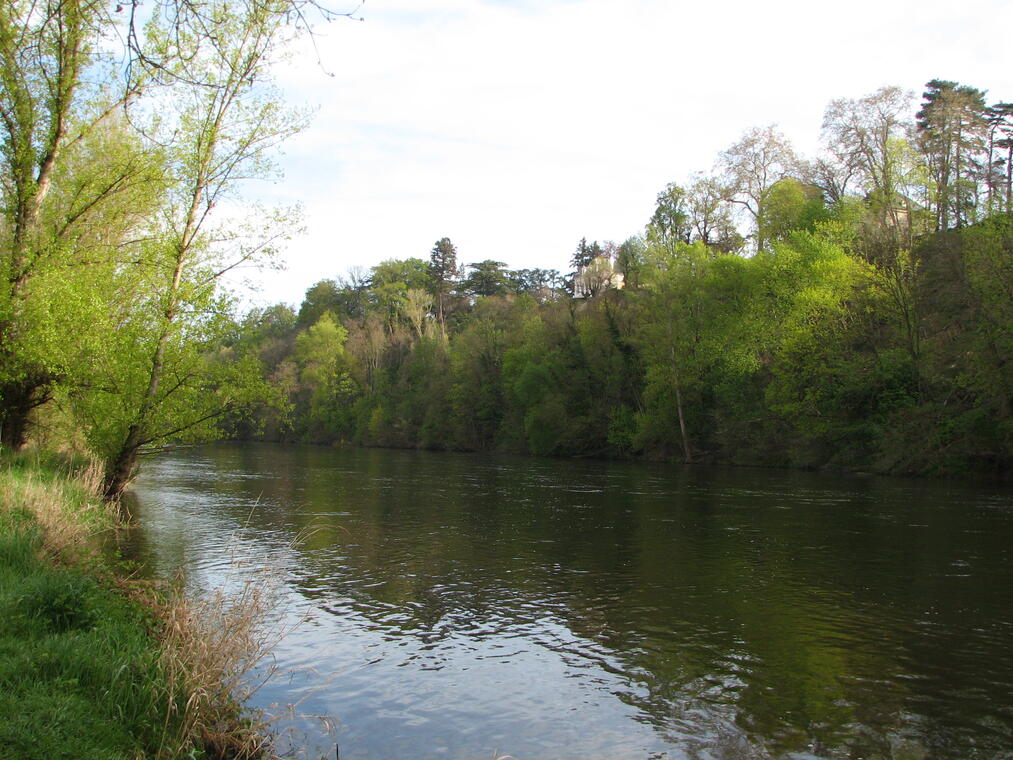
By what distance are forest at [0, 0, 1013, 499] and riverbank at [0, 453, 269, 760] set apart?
16.0 feet

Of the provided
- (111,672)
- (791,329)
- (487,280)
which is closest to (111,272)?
(111,672)

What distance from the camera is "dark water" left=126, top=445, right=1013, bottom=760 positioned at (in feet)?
27.2

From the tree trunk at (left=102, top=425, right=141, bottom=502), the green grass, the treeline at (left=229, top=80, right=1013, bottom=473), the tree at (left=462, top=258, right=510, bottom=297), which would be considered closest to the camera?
the green grass

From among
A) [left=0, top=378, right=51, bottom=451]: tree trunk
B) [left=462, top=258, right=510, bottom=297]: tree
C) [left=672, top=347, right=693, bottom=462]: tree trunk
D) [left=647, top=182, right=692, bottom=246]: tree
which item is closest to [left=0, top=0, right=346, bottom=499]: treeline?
[left=0, top=378, right=51, bottom=451]: tree trunk

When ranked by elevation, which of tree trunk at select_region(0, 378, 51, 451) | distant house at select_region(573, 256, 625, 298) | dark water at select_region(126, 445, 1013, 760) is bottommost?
dark water at select_region(126, 445, 1013, 760)

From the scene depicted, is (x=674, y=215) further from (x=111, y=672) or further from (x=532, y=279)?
(x=111, y=672)

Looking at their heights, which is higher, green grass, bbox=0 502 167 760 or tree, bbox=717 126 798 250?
tree, bbox=717 126 798 250

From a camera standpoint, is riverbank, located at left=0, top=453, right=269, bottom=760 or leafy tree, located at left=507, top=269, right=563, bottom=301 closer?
riverbank, located at left=0, top=453, right=269, bottom=760

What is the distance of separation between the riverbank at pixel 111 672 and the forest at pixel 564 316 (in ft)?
16.0

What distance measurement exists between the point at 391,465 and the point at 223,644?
43975 millimetres

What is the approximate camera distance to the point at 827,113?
5088 centimetres

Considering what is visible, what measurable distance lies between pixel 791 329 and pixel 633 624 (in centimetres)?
3862

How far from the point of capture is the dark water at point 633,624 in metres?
8.28

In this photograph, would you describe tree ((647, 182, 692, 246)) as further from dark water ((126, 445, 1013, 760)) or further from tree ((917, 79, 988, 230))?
dark water ((126, 445, 1013, 760))
